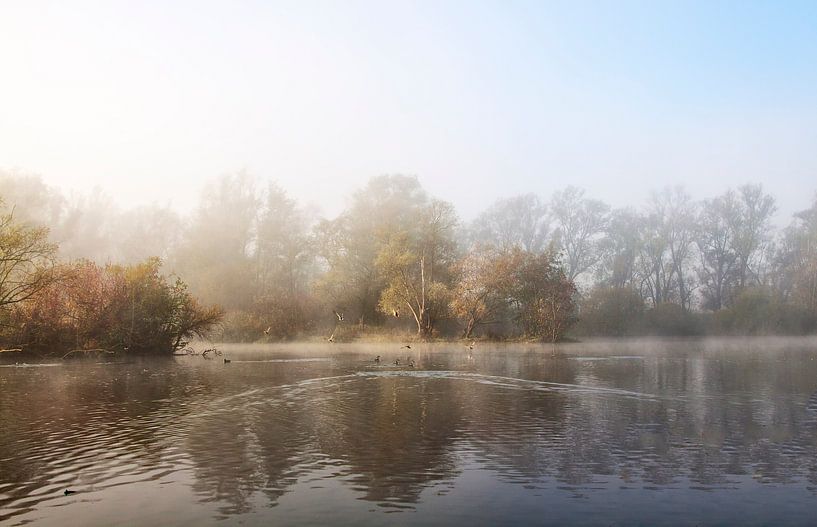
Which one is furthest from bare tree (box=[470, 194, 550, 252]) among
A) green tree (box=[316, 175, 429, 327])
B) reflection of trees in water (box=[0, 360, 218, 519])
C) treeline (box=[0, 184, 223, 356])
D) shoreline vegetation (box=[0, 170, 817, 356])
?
reflection of trees in water (box=[0, 360, 218, 519])

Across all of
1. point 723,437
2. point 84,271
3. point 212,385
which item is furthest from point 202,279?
point 723,437

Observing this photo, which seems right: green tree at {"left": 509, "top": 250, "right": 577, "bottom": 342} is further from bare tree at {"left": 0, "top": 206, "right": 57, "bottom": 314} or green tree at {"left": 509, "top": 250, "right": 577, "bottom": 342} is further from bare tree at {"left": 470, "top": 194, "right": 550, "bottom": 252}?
bare tree at {"left": 0, "top": 206, "right": 57, "bottom": 314}

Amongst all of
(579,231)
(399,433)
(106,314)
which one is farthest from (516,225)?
(399,433)

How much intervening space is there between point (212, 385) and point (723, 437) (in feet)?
66.8

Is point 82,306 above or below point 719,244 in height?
below

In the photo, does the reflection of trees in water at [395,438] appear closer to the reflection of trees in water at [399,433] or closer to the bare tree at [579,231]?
the reflection of trees in water at [399,433]

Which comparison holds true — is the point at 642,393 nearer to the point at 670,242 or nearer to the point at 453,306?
the point at 453,306

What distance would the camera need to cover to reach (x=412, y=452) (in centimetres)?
1404

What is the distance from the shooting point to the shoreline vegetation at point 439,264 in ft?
223

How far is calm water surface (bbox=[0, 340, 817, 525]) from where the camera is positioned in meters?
9.90

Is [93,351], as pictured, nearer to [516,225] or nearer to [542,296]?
[542,296]

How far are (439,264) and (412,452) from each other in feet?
195

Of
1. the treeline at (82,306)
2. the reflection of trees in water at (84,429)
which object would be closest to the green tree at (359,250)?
the treeline at (82,306)

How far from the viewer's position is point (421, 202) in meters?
83.8
